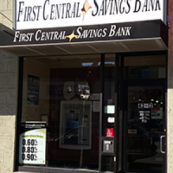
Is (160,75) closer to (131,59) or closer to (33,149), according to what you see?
(131,59)

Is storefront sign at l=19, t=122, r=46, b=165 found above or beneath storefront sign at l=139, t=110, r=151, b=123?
beneath

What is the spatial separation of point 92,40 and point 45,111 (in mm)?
2402

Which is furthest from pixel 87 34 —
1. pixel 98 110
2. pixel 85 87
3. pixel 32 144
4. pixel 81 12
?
pixel 32 144

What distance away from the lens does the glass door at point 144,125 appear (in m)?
7.04

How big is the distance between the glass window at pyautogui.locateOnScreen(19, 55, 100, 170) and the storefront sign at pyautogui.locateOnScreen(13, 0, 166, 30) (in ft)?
3.27

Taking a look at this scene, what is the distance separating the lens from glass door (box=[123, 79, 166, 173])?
23.1 feet

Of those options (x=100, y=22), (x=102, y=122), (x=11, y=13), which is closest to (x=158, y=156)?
(x=102, y=122)

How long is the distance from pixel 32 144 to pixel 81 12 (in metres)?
3.27

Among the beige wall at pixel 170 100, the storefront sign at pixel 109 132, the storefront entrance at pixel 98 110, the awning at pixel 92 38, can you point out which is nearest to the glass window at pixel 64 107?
the storefront entrance at pixel 98 110

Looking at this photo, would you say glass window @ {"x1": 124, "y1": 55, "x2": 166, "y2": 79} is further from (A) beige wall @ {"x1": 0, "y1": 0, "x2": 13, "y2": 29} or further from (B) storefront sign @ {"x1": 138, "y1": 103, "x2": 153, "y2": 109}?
(A) beige wall @ {"x1": 0, "y1": 0, "x2": 13, "y2": 29}

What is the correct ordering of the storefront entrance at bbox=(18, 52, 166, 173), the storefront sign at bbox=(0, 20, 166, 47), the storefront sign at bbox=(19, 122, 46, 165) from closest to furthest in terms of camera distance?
1. the storefront sign at bbox=(0, 20, 166, 47)
2. the storefront entrance at bbox=(18, 52, 166, 173)
3. the storefront sign at bbox=(19, 122, 46, 165)

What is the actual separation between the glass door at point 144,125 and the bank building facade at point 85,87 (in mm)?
21

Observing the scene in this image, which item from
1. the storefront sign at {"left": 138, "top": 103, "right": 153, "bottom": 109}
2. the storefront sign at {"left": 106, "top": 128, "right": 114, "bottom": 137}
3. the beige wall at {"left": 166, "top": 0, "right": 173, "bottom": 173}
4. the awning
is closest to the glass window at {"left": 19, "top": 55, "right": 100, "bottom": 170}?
the storefront sign at {"left": 106, "top": 128, "right": 114, "bottom": 137}

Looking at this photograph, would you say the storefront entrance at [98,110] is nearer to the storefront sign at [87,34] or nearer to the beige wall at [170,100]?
the beige wall at [170,100]
